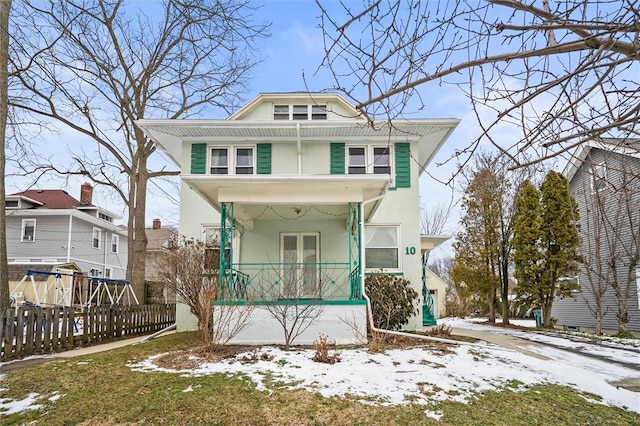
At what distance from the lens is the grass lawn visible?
16.8 feet

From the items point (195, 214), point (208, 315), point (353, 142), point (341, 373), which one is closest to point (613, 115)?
Result: point (341, 373)

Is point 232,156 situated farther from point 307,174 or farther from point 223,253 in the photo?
point 223,253

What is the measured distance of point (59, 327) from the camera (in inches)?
383

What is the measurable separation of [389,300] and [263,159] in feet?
17.6

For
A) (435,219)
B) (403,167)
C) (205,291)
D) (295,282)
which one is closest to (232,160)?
(403,167)

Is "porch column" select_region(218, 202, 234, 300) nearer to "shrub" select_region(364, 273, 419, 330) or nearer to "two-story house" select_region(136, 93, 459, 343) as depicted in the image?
"two-story house" select_region(136, 93, 459, 343)

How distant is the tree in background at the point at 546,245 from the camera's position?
16281 millimetres

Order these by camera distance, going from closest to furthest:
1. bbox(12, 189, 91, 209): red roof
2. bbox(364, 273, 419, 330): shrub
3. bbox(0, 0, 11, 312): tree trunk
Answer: bbox(0, 0, 11, 312): tree trunk, bbox(364, 273, 419, 330): shrub, bbox(12, 189, 91, 209): red roof

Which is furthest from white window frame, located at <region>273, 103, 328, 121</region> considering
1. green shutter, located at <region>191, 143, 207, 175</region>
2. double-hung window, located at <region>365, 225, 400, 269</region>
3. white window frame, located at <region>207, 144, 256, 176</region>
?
double-hung window, located at <region>365, 225, 400, 269</region>

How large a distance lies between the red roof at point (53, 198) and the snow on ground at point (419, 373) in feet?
79.4

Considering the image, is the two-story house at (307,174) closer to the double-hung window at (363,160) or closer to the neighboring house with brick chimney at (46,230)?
the double-hung window at (363,160)

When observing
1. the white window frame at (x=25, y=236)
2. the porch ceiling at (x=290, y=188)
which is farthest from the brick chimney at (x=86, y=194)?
the porch ceiling at (x=290, y=188)

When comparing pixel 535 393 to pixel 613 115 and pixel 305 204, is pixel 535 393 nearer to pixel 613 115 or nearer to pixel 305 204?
pixel 613 115

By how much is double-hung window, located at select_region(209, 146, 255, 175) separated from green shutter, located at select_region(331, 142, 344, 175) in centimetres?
226
